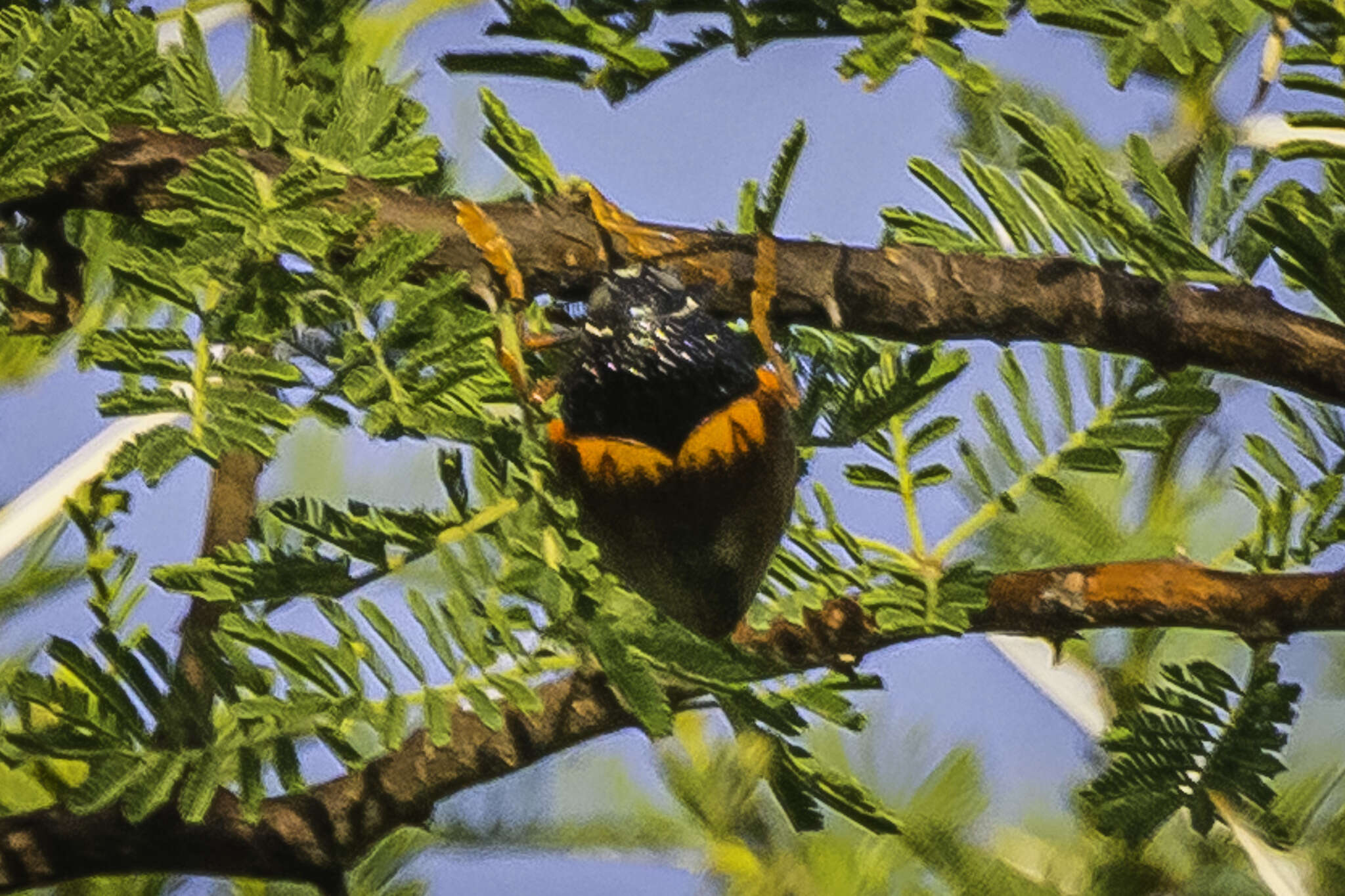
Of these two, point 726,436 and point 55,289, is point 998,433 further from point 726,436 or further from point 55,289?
point 55,289

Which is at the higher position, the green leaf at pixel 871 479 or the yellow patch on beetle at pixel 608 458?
the yellow patch on beetle at pixel 608 458

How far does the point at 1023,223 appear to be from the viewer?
375mm

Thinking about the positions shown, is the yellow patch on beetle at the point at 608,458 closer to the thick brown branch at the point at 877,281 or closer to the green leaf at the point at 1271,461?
the thick brown branch at the point at 877,281

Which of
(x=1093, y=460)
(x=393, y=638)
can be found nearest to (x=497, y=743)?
(x=393, y=638)

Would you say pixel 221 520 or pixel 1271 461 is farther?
pixel 221 520

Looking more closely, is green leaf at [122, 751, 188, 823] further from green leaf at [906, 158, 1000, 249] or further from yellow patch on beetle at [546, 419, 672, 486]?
green leaf at [906, 158, 1000, 249]

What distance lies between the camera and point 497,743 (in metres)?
0.39

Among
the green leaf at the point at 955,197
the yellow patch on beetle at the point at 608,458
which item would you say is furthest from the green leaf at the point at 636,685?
the green leaf at the point at 955,197

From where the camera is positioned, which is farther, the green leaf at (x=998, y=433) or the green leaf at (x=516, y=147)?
the green leaf at (x=998, y=433)

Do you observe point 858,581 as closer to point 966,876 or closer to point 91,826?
point 91,826

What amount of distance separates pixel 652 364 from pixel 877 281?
0.21 feet

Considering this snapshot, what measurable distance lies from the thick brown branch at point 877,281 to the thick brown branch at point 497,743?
2.7 inches

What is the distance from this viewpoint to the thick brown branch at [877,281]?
0.98ft

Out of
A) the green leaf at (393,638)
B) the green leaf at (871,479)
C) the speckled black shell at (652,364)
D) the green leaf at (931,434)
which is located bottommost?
the green leaf at (393,638)
